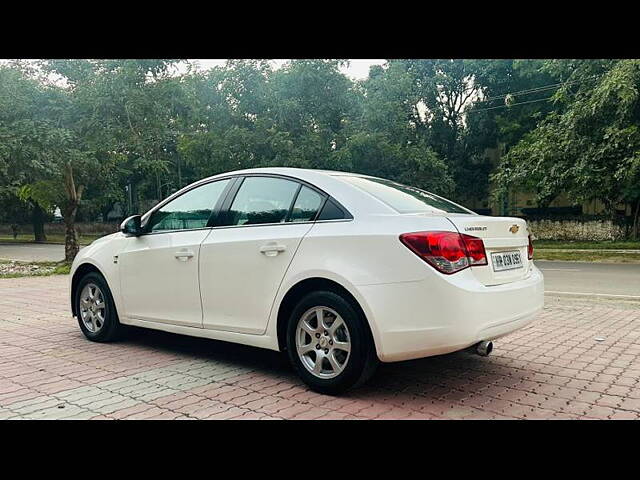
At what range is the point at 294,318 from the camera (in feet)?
13.1

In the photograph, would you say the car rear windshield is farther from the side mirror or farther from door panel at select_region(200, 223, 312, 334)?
the side mirror

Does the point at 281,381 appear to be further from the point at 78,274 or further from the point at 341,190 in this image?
the point at 78,274

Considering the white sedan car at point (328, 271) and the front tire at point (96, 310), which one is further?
the front tire at point (96, 310)

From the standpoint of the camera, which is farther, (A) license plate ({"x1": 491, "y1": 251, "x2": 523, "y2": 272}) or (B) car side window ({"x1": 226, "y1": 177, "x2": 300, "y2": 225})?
(B) car side window ({"x1": 226, "y1": 177, "x2": 300, "y2": 225})

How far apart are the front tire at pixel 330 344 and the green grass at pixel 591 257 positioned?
15.9m

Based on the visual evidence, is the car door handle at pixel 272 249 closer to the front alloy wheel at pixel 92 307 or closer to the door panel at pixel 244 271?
the door panel at pixel 244 271

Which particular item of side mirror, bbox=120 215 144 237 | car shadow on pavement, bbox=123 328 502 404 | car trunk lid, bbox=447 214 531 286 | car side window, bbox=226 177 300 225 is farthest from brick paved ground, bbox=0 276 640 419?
A: car side window, bbox=226 177 300 225

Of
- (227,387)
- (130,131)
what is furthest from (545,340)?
(130,131)

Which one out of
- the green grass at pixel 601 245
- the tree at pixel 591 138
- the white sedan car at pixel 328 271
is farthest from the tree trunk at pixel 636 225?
the white sedan car at pixel 328 271

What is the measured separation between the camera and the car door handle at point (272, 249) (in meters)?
4.11

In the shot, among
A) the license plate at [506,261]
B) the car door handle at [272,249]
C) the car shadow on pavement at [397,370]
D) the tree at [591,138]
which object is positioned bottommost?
the car shadow on pavement at [397,370]

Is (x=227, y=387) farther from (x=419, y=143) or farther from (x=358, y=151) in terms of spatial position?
(x=419, y=143)

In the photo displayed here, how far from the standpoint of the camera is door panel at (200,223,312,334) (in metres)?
4.13
